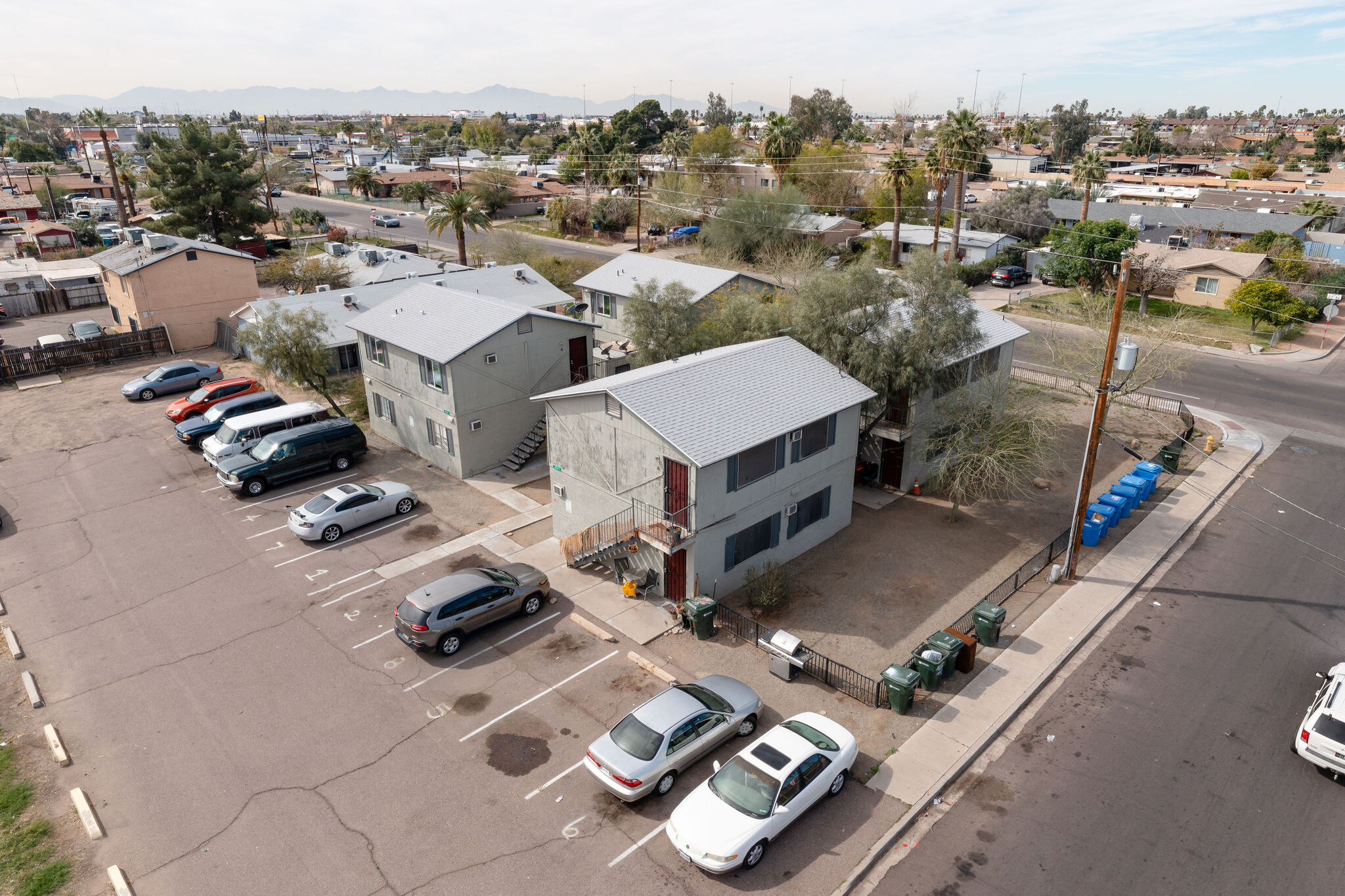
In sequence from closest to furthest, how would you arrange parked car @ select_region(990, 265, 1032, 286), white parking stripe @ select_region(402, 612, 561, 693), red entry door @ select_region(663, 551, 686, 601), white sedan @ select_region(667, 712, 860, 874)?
white sedan @ select_region(667, 712, 860, 874), white parking stripe @ select_region(402, 612, 561, 693), red entry door @ select_region(663, 551, 686, 601), parked car @ select_region(990, 265, 1032, 286)

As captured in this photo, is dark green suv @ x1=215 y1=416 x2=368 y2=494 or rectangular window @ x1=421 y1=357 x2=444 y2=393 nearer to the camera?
dark green suv @ x1=215 y1=416 x2=368 y2=494

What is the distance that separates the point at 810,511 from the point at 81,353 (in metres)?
39.5

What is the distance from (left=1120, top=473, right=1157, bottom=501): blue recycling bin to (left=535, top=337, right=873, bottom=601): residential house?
9.93 meters

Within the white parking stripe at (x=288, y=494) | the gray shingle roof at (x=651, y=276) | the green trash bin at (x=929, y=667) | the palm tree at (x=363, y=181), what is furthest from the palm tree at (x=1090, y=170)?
the palm tree at (x=363, y=181)

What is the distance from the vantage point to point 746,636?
19266 mm

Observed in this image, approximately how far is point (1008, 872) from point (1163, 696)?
703 centimetres

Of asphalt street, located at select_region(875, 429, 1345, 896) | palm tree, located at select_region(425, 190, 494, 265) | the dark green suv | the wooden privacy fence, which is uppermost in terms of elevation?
palm tree, located at select_region(425, 190, 494, 265)

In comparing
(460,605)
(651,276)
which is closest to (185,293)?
(651,276)

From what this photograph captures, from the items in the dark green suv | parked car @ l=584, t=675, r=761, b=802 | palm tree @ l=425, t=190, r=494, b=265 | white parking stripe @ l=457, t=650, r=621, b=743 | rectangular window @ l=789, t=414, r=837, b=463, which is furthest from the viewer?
palm tree @ l=425, t=190, r=494, b=265

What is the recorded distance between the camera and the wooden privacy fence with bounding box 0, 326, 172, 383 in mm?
38219

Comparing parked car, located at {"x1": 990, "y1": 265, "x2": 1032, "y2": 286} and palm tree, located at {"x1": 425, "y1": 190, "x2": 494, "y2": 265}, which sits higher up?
palm tree, located at {"x1": 425, "y1": 190, "x2": 494, "y2": 265}

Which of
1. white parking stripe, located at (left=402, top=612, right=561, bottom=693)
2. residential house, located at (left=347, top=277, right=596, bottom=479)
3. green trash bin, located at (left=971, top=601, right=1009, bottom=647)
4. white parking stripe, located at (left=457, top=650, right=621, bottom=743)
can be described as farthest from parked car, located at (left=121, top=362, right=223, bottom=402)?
green trash bin, located at (left=971, top=601, right=1009, bottom=647)

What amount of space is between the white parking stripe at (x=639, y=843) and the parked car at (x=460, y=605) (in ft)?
24.1

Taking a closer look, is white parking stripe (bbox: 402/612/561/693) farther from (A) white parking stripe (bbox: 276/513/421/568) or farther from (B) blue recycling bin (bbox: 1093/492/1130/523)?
(B) blue recycling bin (bbox: 1093/492/1130/523)
